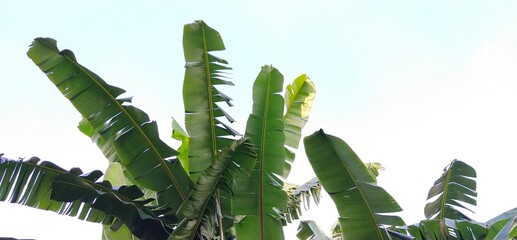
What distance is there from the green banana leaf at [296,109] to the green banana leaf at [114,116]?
3.98ft

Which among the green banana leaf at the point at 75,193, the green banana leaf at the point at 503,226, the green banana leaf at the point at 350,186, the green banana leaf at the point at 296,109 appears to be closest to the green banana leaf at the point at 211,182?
the green banana leaf at the point at 75,193

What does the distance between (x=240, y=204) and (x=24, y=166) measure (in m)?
1.61

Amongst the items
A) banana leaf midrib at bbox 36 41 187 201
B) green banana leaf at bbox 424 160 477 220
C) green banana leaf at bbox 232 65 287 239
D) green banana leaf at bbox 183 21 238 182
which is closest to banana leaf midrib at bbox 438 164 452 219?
green banana leaf at bbox 424 160 477 220

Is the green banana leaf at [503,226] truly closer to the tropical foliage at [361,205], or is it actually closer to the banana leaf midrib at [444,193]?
the tropical foliage at [361,205]

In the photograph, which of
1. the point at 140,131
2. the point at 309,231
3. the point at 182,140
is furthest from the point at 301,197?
the point at 140,131

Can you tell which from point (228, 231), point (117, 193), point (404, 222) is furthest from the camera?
point (228, 231)

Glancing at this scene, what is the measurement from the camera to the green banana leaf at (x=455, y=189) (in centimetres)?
524

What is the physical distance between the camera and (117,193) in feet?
14.0

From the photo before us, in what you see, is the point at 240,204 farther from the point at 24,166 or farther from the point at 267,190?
the point at 24,166

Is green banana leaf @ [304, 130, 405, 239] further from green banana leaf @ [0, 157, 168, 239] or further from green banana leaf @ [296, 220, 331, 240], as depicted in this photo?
green banana leaf @ [0, 157, 168, 239]

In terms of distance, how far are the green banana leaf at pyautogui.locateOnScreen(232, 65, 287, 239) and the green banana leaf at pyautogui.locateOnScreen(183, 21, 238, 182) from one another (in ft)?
0.73

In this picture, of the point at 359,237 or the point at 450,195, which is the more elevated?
the point at 450,195

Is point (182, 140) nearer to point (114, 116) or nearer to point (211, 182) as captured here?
point (114, 116)

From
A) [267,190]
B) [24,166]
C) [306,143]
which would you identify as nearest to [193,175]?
[267,190]
